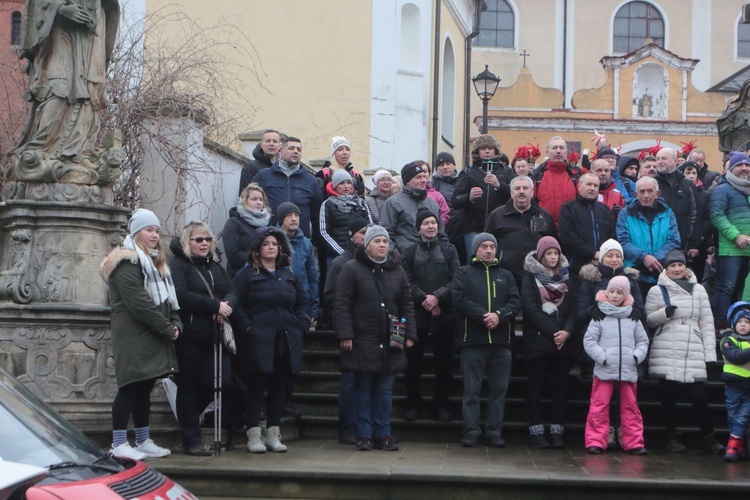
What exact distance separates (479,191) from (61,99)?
460 centimetres

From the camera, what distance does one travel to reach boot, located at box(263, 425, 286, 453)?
10062 mm

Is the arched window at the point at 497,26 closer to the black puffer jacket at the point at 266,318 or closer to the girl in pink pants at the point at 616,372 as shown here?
the girl in pink pants at the point at 616,372

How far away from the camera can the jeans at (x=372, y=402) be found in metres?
10.4

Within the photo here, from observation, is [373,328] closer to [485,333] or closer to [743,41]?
[485,333]

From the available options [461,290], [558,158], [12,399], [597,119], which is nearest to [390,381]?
[461,290]

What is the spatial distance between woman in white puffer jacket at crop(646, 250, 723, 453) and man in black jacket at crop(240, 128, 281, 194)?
14.5 feet

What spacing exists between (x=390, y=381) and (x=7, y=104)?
6400mm

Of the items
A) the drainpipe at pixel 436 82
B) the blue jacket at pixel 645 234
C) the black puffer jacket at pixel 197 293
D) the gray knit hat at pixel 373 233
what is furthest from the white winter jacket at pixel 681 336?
the drainpipe at pixel 436 82

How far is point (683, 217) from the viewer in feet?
42.9

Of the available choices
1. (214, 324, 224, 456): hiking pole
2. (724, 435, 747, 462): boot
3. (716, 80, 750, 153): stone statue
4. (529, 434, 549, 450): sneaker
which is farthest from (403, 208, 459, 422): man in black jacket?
(716, 80, 750, 153): stone statue

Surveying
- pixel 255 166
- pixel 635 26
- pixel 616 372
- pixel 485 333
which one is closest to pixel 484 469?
pixel 485 333

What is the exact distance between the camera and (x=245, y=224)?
11328mm

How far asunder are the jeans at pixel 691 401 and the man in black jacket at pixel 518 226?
185 cm

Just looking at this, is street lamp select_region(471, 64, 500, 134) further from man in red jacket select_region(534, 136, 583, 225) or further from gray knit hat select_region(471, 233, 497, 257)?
gray knit hat select_region(471, 233, 497, 257)
